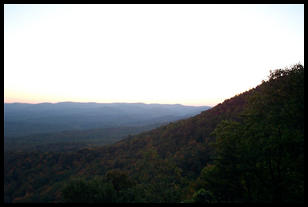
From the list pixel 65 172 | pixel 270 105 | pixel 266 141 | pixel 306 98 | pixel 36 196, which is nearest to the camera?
pixel 306 98

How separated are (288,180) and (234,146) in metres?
3.38

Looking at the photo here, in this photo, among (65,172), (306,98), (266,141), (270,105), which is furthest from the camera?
(65,172)

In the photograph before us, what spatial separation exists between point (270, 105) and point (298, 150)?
2989mm

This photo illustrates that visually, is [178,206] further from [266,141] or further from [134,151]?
[134,151]

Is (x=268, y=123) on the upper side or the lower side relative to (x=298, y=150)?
upper

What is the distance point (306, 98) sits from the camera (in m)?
9.58

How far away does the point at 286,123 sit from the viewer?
10836 millimetres

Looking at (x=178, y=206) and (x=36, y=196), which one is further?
(x=36, y=196)

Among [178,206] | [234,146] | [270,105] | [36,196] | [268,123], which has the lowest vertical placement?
[36,196]

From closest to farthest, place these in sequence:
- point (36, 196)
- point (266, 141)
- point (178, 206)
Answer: point (178, 206)
point (266, 141)
point (36, 196)

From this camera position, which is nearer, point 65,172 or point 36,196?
point 36,196
